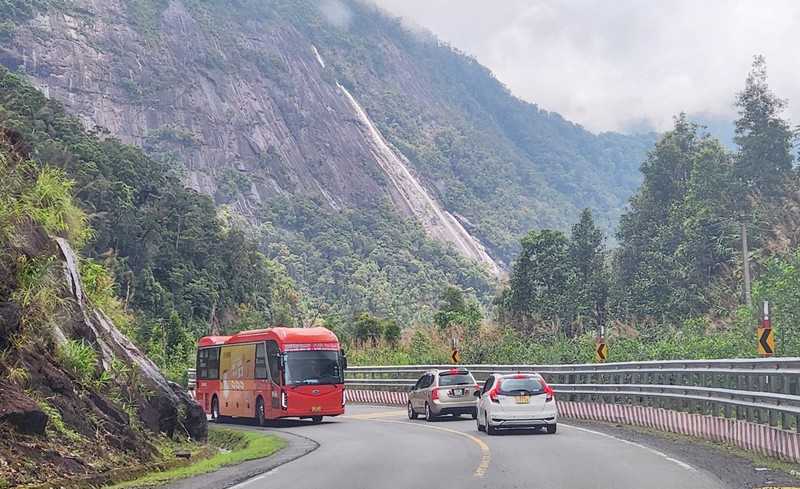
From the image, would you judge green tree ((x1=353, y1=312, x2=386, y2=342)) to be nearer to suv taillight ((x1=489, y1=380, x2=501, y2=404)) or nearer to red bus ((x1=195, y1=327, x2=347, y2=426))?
red bus ((x1=195, y1=327, x2=347, y2=426))

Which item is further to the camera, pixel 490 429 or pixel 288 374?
pixel 288 374

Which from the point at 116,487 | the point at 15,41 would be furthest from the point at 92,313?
the point at 15,41

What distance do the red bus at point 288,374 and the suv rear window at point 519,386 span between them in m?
9.82

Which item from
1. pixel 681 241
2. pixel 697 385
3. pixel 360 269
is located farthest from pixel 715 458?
pixel 360 269

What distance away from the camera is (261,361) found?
104ft

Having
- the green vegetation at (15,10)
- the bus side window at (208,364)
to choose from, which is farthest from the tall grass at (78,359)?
the green vegetation at (15,10)

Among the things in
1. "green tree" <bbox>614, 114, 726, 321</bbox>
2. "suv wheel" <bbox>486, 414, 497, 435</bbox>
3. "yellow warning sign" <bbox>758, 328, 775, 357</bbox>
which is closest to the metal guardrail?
"yellow warning sign" <bbox>758, 328, 775, 357</bbox>

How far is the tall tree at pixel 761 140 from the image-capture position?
7362 cm

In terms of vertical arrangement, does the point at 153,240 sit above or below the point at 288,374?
above

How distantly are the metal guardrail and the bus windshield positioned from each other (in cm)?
610

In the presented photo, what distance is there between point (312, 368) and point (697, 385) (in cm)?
1313

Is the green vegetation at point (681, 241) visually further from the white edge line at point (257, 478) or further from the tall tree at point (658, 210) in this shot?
the white edge line at point (257, 478)

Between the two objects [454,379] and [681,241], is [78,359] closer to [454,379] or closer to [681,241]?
[454,379]

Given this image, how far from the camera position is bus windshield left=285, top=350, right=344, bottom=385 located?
99.5 ft
